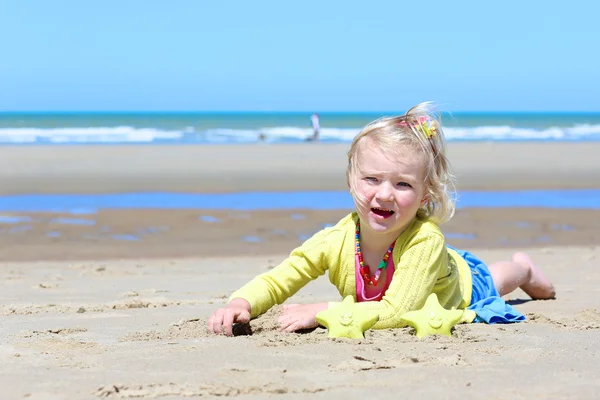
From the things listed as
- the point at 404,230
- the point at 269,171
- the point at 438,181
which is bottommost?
the point at 269,171

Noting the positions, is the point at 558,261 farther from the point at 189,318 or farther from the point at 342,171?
the point at 342,171

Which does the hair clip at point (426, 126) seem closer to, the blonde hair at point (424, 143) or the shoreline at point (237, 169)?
the blonde hair at point (424, 143)

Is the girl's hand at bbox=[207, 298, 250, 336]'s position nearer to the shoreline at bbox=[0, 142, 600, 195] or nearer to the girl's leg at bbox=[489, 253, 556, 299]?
the girl's leg at bbox=[489, 253, 556, 299]

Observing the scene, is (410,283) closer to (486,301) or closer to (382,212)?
(382,212)

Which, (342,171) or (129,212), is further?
(342,171)

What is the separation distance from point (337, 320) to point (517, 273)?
1674 mm

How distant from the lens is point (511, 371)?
283 cm

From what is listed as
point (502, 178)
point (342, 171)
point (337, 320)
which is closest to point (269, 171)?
point (342, 171)

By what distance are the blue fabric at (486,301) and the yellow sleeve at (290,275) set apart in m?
0.82

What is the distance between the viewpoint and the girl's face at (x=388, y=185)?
3.48m

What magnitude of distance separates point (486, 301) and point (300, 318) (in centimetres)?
109

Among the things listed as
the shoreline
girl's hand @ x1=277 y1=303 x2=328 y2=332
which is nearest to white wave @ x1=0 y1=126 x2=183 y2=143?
the shoreline

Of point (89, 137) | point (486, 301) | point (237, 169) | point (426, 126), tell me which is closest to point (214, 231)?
point (486, 301)

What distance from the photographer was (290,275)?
12.3 feet
